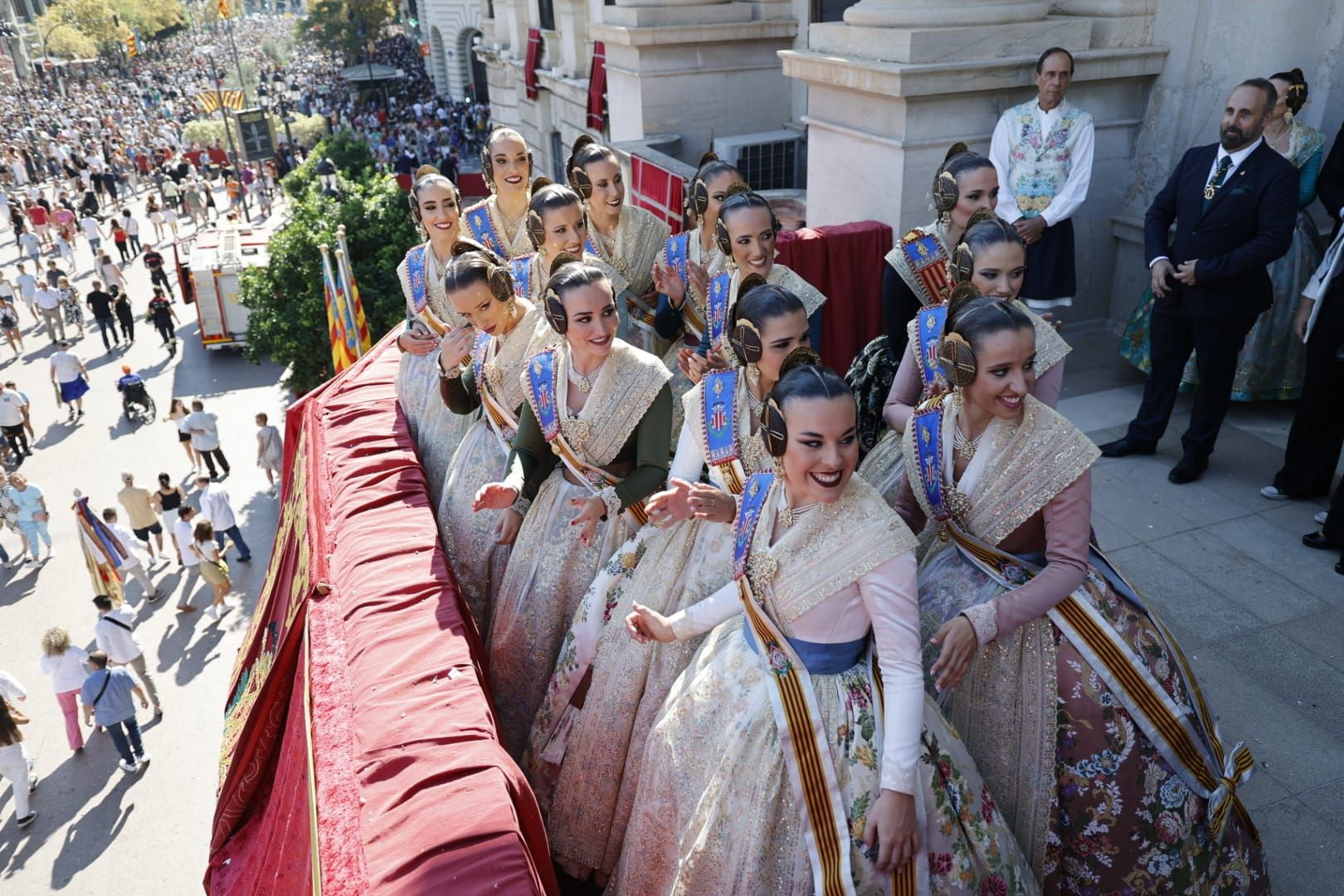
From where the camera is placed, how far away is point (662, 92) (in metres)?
12.7

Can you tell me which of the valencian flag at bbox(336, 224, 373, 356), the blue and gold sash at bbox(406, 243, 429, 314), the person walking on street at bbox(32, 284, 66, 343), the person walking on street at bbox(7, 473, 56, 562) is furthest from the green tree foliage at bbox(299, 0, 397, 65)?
the blue and gold sash at bbox(406, 243, 429, 314)

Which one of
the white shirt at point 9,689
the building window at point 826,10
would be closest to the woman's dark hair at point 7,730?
the white shirt at point 9,689

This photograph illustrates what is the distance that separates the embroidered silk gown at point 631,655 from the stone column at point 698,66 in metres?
10.2

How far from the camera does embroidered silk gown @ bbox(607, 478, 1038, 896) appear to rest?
2428mm

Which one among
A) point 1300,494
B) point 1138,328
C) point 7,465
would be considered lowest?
point 7,465

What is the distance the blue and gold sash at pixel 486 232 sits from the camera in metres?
5.67

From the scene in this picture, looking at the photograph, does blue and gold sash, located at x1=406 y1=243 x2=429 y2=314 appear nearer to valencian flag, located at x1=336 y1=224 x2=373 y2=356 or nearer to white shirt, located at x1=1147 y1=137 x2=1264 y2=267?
valencian flag, located at x1=336 y1=224 x2=373 y2=356

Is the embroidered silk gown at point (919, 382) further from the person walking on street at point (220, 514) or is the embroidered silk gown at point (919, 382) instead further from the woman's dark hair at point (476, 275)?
the person walking on street at point (220, 514)

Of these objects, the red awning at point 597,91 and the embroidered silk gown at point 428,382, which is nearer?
the embroidered silk gown at point 428,382

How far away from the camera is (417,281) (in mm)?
5262

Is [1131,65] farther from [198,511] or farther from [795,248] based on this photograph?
[198,511]

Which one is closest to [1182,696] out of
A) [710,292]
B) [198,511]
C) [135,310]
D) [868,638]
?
[868,638]

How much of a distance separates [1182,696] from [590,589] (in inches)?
73.3

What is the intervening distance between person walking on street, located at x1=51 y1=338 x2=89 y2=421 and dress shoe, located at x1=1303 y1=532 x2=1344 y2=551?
1725 centimetres
